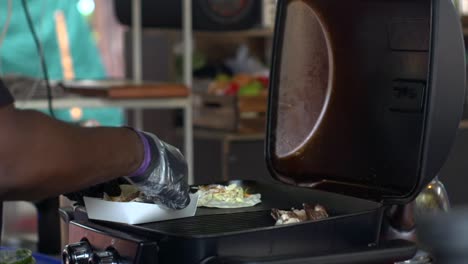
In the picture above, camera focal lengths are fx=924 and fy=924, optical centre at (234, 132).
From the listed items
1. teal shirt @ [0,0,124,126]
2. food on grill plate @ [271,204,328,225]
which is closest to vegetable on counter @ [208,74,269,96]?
teal shirt @ [0,0,124,126]

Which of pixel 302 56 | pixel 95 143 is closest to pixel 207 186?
pixel 302 56

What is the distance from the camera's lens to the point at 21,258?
137 centimetres

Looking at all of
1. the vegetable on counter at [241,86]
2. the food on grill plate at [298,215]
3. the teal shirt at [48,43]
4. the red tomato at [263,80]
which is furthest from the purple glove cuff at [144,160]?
the teal shirt at [48,43]

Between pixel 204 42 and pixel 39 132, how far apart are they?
3316mm

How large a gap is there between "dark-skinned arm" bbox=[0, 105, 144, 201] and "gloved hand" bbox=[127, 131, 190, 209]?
0.07 ft

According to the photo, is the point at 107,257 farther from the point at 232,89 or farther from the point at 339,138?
the point at 232,89

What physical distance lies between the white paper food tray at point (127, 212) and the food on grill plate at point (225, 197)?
0.33 feet

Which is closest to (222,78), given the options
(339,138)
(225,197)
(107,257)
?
(339,138)

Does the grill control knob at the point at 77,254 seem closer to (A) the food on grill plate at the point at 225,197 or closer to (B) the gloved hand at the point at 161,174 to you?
(B) the gloved hand at the point at 161,174

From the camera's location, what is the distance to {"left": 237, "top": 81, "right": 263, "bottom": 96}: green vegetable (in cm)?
371

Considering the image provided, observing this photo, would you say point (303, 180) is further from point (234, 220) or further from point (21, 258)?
point (21, 258)

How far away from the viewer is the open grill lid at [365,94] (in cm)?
131

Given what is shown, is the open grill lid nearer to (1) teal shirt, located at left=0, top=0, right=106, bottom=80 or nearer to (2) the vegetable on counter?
(2) the vegetable on counter

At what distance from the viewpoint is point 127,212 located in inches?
48.1
